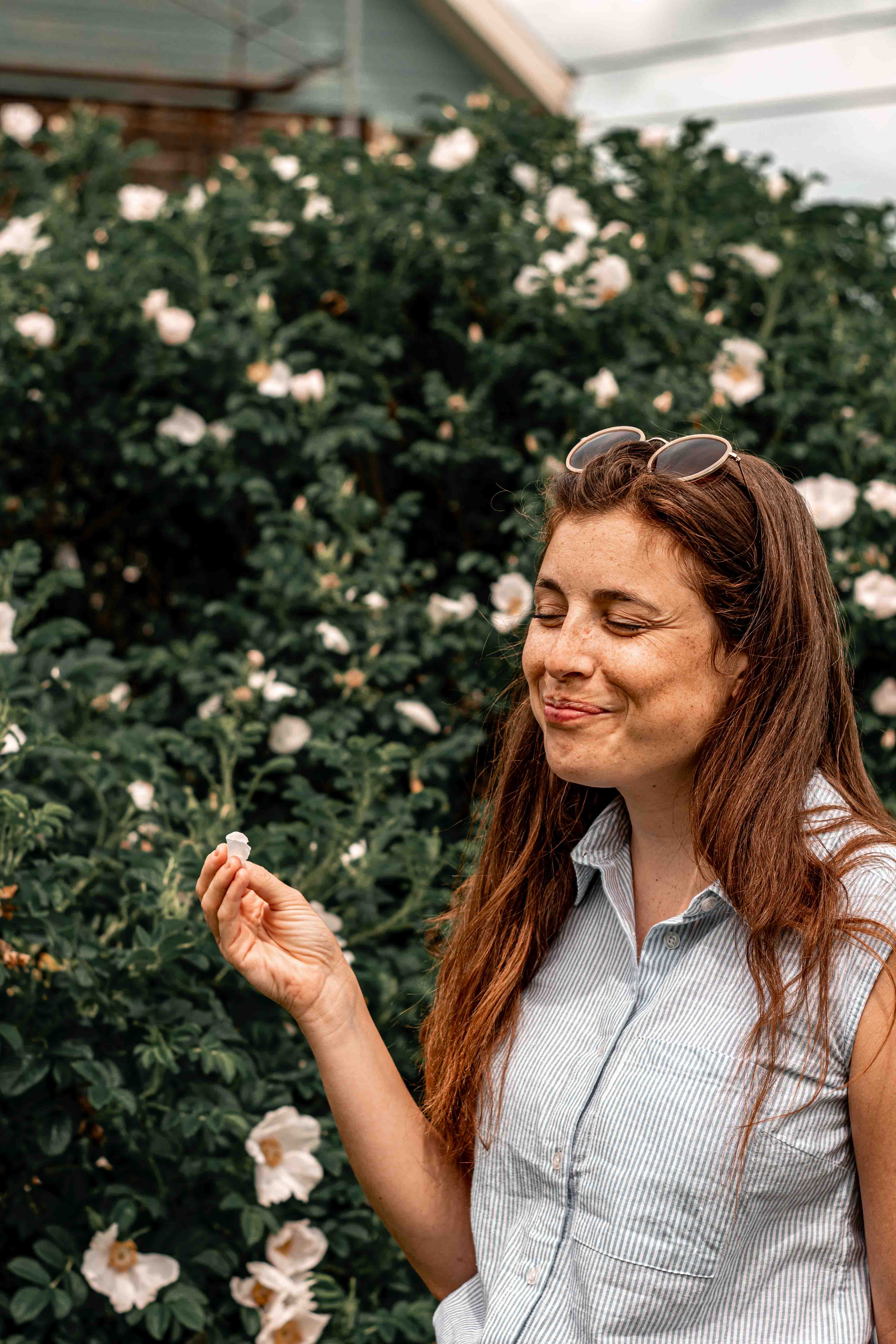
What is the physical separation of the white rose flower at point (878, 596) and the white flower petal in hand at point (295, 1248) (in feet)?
5.01

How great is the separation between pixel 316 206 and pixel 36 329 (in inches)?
30.2

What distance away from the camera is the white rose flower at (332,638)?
8.28 ft

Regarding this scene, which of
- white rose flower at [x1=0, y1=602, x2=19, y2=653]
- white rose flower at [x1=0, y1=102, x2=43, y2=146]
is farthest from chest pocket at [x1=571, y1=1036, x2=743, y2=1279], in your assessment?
white rose flower at [x1=0, y1=102, x2=43, y2=146]

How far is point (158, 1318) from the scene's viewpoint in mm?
1826

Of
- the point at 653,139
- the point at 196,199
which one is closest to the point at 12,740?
the point at 196,199

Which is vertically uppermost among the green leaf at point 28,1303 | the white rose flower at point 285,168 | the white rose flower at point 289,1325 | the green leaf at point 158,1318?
A: the white rose flower at point 285,168

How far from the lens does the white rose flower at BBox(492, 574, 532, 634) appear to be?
8.69 ft

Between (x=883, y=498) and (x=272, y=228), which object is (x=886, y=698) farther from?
(x=272, y=228)

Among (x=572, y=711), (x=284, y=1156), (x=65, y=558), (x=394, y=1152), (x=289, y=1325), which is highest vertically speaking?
(x=572, y=711)

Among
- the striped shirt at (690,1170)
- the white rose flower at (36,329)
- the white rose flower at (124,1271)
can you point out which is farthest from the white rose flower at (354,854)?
the white rose flower at (36,329)

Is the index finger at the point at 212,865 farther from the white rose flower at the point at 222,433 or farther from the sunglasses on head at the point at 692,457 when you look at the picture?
the white rose flower at the point at 222,433

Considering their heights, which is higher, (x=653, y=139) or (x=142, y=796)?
(x=653, y=139)

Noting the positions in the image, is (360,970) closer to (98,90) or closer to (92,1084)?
(92,1084)

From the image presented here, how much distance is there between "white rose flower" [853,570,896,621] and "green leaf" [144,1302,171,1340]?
5.71 feet
